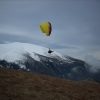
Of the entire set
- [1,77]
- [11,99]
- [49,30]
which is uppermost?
[49,30]

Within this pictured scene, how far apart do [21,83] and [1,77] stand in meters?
3.26

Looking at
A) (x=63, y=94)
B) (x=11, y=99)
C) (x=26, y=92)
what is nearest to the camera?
(x=11, y=99)

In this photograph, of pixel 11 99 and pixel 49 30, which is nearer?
pixel 11 99

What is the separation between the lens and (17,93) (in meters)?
15.1

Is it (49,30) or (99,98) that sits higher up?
(49,30)

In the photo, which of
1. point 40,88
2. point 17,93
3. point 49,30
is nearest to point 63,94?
point 40,88

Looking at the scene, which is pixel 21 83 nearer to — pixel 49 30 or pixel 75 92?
pixel 75 92

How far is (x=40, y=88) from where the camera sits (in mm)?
17828

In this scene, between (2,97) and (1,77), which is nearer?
(2,97)

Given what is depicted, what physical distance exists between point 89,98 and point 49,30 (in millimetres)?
14218

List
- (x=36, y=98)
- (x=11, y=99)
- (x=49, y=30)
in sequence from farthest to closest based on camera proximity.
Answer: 1. (x=49, y=30)
2. (x=36, y=98)
3. (x=11, y=99)

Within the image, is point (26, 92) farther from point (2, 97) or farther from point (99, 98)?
point (99, 98)

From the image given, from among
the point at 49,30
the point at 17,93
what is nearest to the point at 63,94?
the point at 17,93

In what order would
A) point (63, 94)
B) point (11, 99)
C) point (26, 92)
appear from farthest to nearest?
point (63, 94) → point (26, 92) → point (11, 99)
